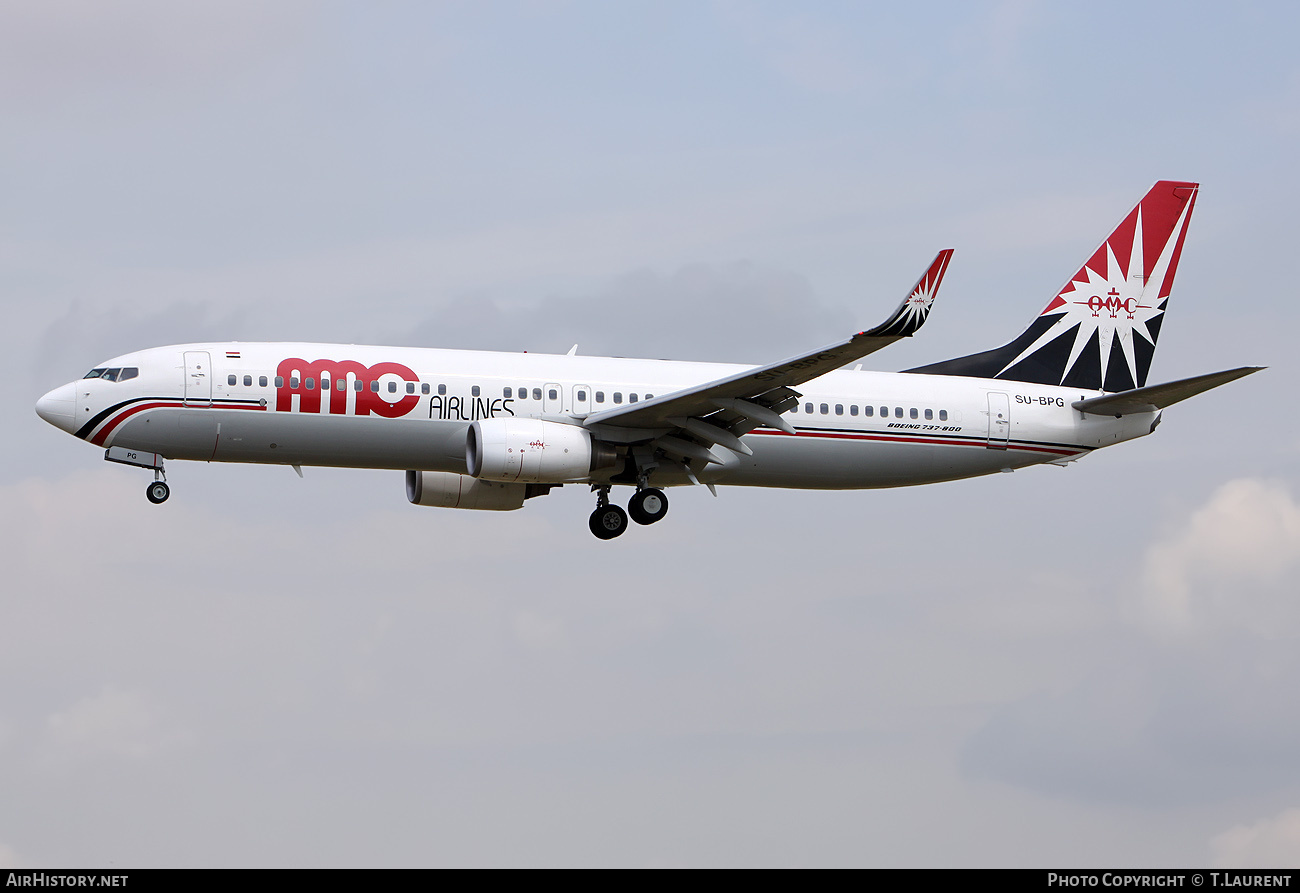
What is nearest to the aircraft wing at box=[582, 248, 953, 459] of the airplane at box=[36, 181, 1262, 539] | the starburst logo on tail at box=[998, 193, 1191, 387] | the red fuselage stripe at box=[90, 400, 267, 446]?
the airplane at box=[36, 181, 1262, 539]

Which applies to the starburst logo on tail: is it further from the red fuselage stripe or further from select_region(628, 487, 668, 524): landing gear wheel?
the red fuselage stripe

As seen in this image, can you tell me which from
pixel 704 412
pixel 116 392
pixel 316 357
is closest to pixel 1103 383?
pixel 704 412

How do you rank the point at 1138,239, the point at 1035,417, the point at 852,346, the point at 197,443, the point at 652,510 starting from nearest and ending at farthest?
1. the point at 852,346
2. the point at 197,443
3. the point at 652,510
4. the point at 1035,417
5. the point at 1138,239

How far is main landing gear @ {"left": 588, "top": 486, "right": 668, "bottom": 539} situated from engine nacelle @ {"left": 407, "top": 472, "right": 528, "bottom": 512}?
2962 mm

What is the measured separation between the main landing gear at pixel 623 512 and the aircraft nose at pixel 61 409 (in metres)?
12.6

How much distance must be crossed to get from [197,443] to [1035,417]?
21.3m

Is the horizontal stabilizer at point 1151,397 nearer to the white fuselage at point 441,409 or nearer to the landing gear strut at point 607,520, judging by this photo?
the white fuselage at point 441,409

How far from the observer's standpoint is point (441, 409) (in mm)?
40531

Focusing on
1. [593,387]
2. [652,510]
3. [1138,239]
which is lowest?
[652,510]

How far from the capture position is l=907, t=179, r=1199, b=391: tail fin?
47625 millimetres

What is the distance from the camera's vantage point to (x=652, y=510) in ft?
140

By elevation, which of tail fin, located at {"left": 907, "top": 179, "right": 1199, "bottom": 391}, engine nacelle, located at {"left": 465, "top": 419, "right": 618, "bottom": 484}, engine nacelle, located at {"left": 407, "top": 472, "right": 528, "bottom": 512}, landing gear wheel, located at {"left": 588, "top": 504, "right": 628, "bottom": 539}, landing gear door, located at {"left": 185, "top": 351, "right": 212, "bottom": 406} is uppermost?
tail fin, located at {"left": 907, "top": 179, "right": 1199, "bottom": 391}

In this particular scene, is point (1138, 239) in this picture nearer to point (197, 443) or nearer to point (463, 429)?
point (463, 429)

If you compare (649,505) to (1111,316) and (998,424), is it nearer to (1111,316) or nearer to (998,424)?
(998,424)
